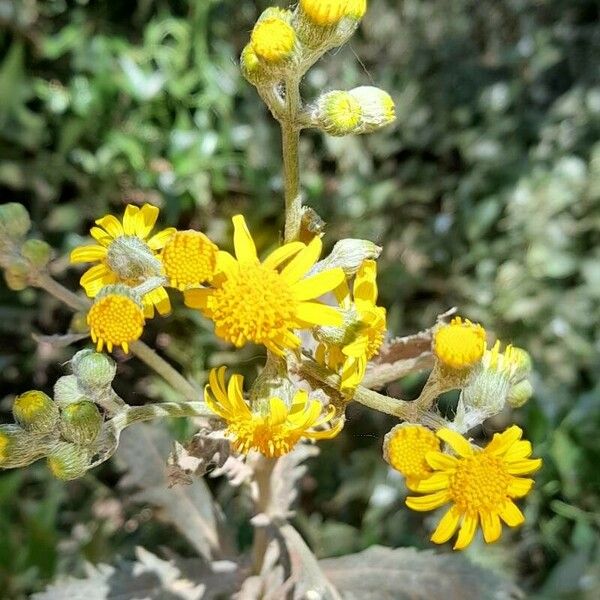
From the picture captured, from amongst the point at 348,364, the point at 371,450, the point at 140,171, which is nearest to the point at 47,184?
the point at 140,171

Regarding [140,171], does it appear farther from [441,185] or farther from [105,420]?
[105,420]

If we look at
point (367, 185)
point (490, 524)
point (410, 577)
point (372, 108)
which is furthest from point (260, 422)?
point (367, 185)

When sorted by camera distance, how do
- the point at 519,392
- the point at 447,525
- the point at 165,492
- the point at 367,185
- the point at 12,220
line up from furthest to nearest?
the point at 367,185 → the point at 165,492 → the point at 12,220 → the point at 519,392 → the point at 447,525

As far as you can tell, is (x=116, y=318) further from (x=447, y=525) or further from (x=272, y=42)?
(x=447, y=525)

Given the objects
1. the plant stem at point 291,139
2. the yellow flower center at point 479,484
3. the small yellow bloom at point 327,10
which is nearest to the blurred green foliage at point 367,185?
the yellow flower center at point 479,484

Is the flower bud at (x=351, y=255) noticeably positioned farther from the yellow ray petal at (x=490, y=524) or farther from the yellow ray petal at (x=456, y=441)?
the yellow ray petal at (x=490, y=524)

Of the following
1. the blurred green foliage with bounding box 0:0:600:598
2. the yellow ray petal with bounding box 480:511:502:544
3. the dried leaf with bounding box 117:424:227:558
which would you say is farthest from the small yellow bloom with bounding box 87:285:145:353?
the blurred green foliage with bounding box 0:0:600:598

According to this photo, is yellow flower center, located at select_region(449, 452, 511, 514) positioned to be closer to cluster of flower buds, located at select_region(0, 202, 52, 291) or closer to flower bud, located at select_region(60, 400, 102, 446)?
flower bud, located at select_region(60, 400, 102, 446)
